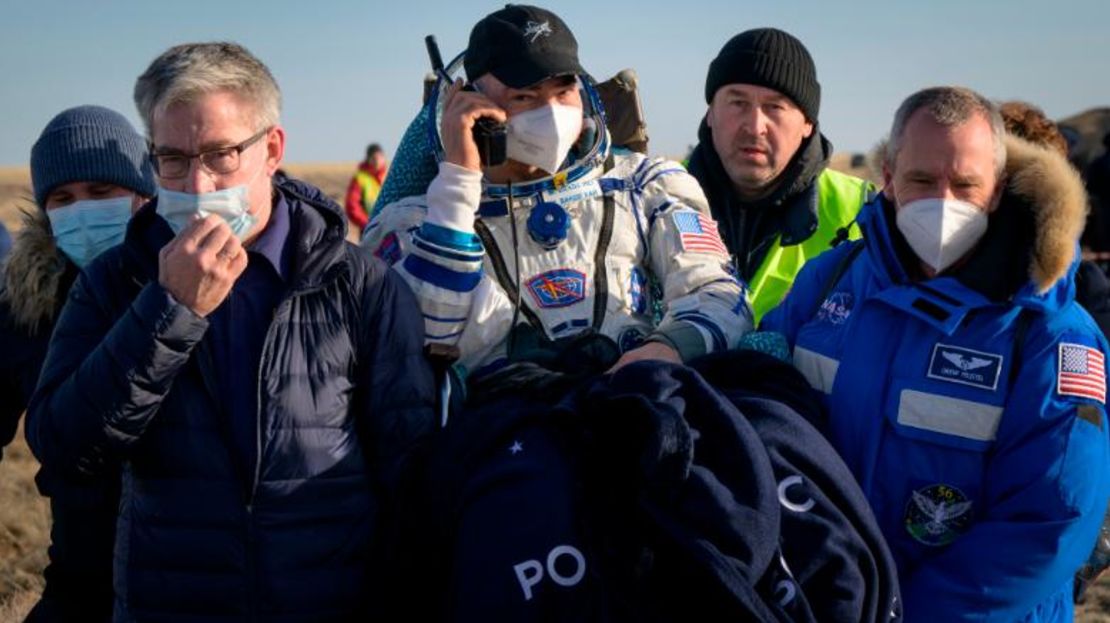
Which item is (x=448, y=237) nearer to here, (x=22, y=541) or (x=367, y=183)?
(x=22, y=541)

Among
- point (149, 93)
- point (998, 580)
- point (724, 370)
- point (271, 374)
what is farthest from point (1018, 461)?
point (149, 93)

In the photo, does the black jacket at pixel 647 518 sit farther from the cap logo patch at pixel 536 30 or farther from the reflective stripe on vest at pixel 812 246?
the reflective stripe on vest at pixel 812 246

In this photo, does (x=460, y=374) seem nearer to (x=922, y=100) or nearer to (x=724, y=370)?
(x=724, y=370)

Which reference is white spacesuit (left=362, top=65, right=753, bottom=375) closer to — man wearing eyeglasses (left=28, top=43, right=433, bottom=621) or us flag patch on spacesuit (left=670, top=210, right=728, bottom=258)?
us flag patch on spacesuit (left=670, top=210, right=728, bottom=258)

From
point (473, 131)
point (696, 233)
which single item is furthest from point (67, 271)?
point (696, 233)

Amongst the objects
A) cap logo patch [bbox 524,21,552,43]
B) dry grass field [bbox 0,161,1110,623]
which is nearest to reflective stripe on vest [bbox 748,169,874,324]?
dry grass field [bbox 0,161,1110,623]

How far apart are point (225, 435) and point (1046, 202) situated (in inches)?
78.1

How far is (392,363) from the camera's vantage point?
8.61ft

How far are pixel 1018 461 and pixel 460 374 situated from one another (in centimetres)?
137

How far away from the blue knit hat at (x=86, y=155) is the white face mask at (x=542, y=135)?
121 centimetres

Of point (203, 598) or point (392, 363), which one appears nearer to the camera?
point (203, 598)

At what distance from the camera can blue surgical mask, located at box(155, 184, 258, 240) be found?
2.49m

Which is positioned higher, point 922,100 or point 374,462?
point 922,100

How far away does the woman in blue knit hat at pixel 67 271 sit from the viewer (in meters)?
2.98
